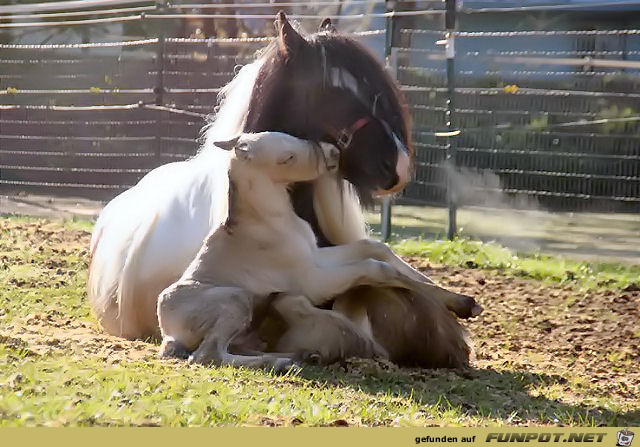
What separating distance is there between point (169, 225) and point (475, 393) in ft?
5.83

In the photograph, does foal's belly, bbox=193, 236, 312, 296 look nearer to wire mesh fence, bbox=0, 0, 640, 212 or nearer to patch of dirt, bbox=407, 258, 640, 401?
patch of dirt, bbox=407, 258, 640, 401

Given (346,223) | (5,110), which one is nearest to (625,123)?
(346,223)

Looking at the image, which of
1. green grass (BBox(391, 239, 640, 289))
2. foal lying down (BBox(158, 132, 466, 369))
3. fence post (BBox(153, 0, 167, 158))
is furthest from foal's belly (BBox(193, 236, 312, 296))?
fence post (BBox(153, 0, 167, 158))

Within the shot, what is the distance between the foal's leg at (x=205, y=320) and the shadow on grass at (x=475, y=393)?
0.93 ft

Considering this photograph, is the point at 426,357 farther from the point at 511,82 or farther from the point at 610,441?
the point at 511,82

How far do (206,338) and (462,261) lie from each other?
4.41 m

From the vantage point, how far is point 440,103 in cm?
1127

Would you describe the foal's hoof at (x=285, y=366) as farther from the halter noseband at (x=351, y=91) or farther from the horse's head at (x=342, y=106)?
the halter noseband at (x=351, y=91)

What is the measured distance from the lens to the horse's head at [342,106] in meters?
4.69

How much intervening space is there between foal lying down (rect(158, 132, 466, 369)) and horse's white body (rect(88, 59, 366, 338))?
167mm

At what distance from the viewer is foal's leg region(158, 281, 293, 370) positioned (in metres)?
4.55

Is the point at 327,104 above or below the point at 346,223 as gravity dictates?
above

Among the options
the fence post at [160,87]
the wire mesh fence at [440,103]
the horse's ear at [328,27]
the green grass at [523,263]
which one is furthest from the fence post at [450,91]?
the horse's ear at [328,27]

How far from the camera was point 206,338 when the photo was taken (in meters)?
4.62
